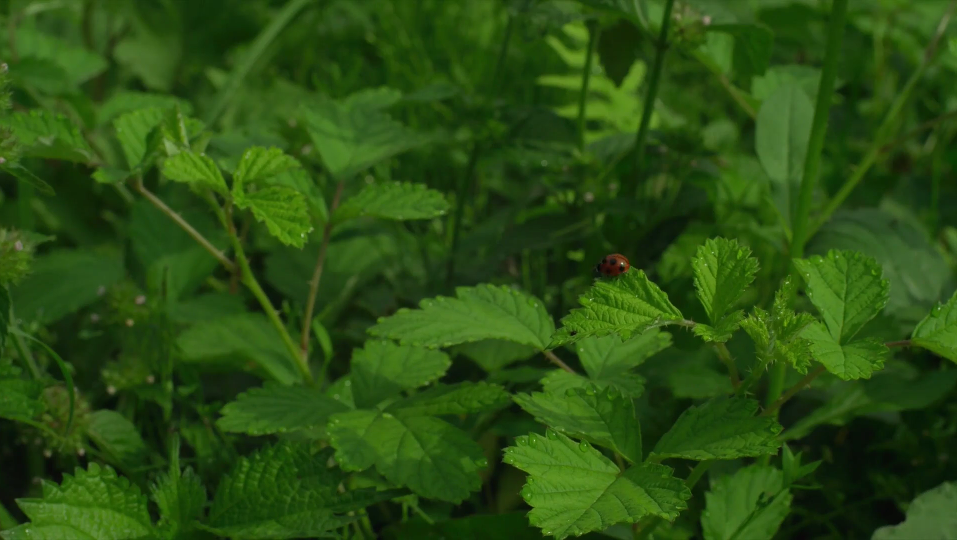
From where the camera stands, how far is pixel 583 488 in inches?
44.4

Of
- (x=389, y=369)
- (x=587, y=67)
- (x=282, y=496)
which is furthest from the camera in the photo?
(x=587, y=67)

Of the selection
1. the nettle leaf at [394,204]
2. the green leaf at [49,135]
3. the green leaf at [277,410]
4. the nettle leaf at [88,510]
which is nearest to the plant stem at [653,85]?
the nettle leaf at [394,204]

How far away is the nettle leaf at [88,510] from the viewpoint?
1223 mm

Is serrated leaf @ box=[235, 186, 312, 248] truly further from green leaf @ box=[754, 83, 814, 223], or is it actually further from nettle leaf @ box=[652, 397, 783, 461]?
green leaf @ box=[754, 83, 814, 223]

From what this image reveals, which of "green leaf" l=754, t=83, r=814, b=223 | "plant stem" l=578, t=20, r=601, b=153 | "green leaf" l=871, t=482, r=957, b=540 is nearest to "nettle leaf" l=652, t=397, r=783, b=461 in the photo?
"green leaf" l=871, t=482, r=957, b=540

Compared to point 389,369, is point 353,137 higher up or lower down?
higher up

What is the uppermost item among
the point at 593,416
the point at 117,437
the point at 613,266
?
the point at 613,266

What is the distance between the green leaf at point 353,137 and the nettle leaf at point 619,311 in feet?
2.27

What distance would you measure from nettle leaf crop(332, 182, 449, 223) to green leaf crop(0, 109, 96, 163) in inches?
17.1

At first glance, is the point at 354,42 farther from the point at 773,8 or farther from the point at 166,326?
the point at 166,326

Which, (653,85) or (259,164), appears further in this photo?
(653,85)

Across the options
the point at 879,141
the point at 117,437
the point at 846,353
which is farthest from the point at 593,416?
the point at 879,141

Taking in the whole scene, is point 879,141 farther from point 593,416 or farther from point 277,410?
point 277,410

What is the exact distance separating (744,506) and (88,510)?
1002mm
